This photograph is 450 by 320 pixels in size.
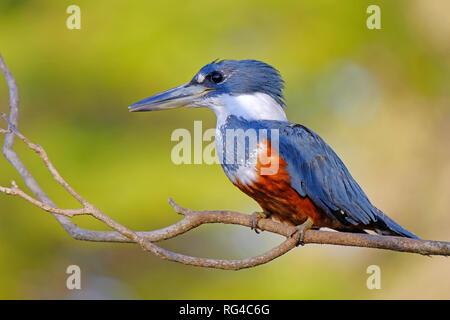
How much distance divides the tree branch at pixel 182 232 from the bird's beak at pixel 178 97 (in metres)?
0.55

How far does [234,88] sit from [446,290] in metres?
3.69

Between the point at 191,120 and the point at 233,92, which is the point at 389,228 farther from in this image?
the point at 191,120

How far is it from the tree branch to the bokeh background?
2.69 m

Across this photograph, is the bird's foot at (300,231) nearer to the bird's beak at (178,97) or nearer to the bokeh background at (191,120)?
the bird's beak at (178,97)

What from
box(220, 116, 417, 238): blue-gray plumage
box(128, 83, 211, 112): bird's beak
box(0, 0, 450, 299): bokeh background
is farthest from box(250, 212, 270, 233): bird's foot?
box(0, 0, 450, 299): bokeh background

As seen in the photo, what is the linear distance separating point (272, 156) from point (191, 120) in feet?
11.4

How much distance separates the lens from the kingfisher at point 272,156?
2.49m

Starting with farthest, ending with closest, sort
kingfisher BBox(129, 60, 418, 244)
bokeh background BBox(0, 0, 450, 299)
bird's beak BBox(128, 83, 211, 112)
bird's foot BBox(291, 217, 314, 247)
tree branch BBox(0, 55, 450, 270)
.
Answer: bokeh background BBox(0, 0, 450, 299) < bird's beak BBox(128, 83, 211, 112) < kingfisher BBox(129, 60, 418, 244) < bird's foot BBox(291, 217, 314, 247) < tree branch BBox(0, 55, 450, 270)

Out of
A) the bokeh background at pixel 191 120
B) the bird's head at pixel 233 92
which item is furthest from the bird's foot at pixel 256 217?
the bokeh background at pixel 191 120

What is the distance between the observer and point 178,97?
106 inches

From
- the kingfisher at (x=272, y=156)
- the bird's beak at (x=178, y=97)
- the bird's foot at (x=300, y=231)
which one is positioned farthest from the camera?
the bird's beak at (x=178, y=97)

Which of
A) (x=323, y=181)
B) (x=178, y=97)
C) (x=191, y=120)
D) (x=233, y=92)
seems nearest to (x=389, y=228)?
(x=323, y=181)

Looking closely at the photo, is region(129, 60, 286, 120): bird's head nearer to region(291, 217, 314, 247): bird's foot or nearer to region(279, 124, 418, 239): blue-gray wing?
region(279, 124, 418, 239): blue-gray wing

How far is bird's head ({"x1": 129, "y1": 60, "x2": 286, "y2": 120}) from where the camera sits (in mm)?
2654
